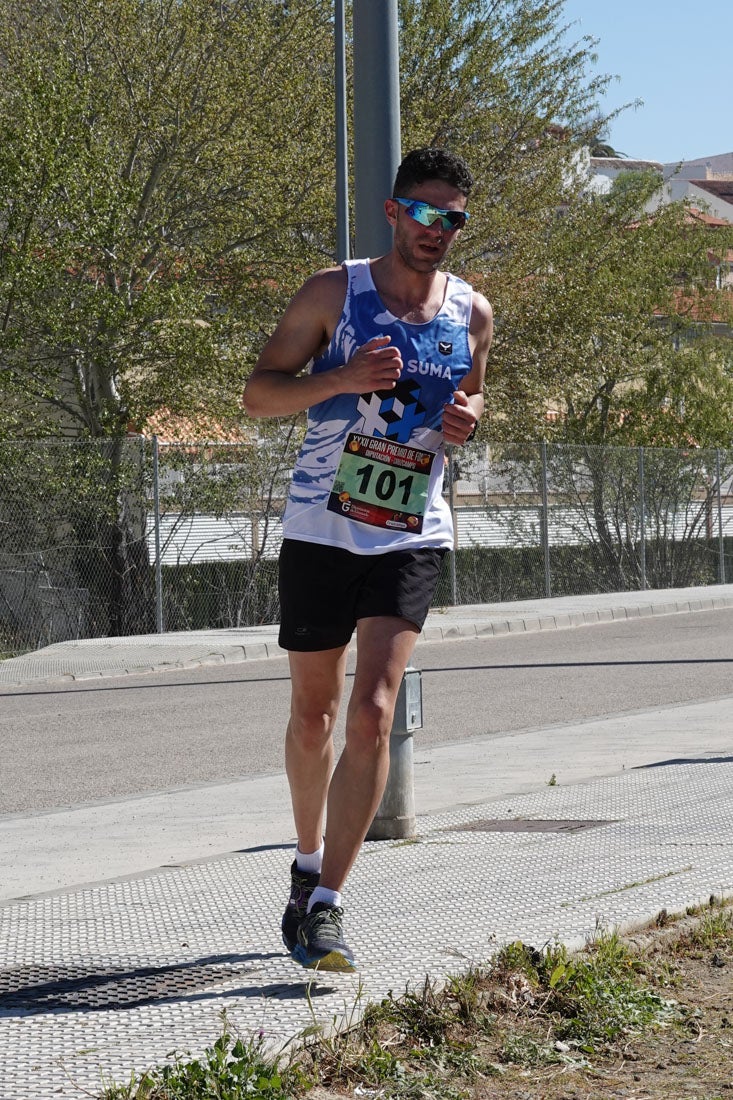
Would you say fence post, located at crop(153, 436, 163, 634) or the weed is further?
fence post, located at crop(153, 436, 163, 634)

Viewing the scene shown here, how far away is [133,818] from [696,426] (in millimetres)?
26114

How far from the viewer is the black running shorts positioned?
4133 mm

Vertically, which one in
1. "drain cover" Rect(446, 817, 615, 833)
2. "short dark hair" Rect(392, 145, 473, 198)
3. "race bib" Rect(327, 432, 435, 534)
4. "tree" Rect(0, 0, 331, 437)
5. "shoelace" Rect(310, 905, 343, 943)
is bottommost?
"drain cover" Rect(446, 817, 615, 833)

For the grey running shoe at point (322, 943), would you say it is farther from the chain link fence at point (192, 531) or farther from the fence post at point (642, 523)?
the fence post at point (642, 523)

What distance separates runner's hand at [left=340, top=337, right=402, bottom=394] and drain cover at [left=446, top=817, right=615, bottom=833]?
2.42m

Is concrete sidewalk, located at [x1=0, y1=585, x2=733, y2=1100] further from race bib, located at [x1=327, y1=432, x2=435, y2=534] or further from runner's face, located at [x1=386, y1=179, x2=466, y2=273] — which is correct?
runner's face, located at [x1=386, y1=179, x2=466, y2=273]

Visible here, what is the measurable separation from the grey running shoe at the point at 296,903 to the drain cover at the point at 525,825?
174 centimetres

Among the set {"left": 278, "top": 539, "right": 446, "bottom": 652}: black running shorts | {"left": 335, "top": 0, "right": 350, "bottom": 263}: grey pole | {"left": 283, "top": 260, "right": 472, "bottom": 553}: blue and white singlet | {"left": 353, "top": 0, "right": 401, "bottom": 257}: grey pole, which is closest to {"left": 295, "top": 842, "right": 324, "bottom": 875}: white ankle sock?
{"left": 278, "top": 539, "right": 446, "bottom": 652}: black running shorts

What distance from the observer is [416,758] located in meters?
9.12

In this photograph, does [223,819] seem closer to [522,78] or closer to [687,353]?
[522,78]

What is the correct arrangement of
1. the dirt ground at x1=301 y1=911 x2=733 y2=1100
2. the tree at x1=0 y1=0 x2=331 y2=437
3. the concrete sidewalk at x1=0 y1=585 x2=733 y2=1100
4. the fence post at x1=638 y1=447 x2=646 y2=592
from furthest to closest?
the fence post at x1=638 y1=447 x2=646 y2=592 < the tree at x1=0 y1=0 x2=331 y2=437 < the concrete sidewalk at x1=0 y1=585 x2=733 y2=1100 < the dirt ground at x1=301 y1=911 x2=733 y2=1100

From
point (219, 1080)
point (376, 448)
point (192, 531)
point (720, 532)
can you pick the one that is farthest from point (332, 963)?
point (720, 532)

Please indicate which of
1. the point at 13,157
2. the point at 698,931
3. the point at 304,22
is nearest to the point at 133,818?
the point at 698,931

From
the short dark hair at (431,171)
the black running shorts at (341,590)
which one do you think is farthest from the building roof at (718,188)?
the black running shorts at (341,590)
